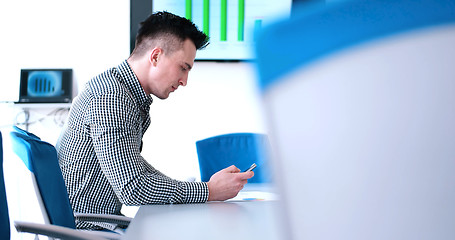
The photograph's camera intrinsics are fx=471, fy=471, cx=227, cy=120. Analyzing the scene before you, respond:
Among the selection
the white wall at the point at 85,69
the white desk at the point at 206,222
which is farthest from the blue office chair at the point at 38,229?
the white wall at the point at 85,69

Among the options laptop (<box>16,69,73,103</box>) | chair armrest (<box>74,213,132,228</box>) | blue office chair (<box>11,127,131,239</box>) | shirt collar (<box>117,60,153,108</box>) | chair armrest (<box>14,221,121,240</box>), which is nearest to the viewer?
chair armrest (<box>14,221,121,240</box>)

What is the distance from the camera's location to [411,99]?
0.36 meters

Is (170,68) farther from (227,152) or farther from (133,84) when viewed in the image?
(227,152)

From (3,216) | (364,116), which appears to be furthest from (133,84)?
(364,116)

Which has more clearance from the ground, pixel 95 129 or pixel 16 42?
pixel 16 42

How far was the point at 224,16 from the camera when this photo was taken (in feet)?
11.4

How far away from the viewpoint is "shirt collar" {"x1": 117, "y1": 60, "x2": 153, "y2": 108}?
6.16ft

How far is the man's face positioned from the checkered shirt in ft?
0.40

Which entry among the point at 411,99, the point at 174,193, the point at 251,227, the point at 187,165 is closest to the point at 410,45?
the point at 411,99

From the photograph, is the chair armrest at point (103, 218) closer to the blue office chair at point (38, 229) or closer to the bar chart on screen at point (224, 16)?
the blue office chair at point (38, 229)

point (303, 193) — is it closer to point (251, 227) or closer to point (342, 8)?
point (342, 8)

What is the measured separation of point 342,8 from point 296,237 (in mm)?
188

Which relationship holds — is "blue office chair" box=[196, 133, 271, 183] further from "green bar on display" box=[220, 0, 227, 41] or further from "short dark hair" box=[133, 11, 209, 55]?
"green bar on display" box=[220, 0, 227, 41]

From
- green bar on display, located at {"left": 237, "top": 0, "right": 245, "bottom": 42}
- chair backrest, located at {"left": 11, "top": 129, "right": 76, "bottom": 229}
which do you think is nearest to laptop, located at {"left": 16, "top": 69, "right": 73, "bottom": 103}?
green bar on display, located at {"left": 237, "top": 0, "right": 245, "bottom": 42}
